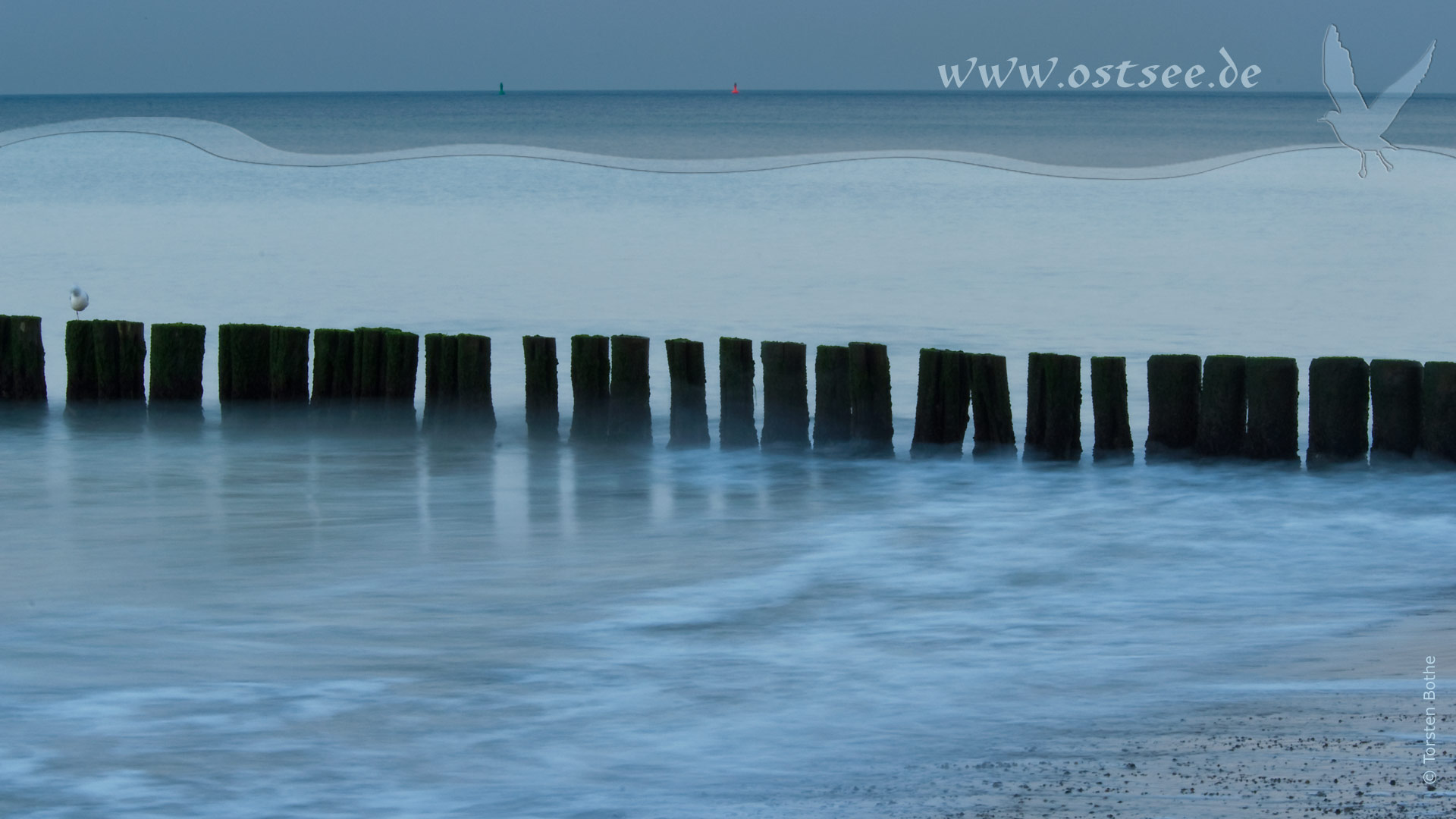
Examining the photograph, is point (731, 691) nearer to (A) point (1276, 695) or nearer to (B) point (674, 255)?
(A) point (1276, 695)

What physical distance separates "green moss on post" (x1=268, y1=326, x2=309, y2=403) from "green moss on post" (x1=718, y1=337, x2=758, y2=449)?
216 cm

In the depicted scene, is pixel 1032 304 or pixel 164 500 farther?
pixel 1032 304

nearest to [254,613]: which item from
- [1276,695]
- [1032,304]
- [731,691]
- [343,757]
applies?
[343,757]

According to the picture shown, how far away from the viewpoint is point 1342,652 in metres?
4.68

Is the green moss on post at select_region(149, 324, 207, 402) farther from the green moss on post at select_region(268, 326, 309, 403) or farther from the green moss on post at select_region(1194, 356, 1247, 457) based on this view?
the green moss on post at select_region(1194, 356, 1247, 457)

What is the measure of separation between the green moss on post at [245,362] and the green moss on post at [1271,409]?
4.78 m

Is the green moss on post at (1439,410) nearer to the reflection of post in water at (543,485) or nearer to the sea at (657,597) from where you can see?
the sea at (657,597)

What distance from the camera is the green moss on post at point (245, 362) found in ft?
25.3

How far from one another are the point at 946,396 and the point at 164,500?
3534 mm

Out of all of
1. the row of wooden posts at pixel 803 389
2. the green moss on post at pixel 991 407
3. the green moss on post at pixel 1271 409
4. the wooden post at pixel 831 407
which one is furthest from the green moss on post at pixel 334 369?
the green moss on post at pixel 1271 409

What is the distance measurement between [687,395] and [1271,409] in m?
2.66

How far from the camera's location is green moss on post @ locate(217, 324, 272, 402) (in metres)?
7.70

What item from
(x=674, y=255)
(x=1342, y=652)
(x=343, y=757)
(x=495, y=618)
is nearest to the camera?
(x=343, y=757)

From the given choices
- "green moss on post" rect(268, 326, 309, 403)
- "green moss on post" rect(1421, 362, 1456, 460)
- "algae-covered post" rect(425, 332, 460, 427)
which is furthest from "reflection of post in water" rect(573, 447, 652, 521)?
"green moss on post" rect(1421, 362, 1456, 460)
